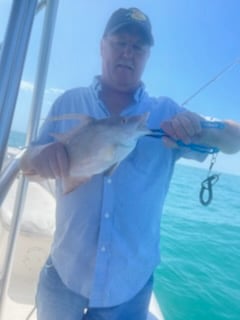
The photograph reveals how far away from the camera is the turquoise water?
5.32 m

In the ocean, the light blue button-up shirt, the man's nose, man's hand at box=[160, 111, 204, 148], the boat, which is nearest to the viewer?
the boat

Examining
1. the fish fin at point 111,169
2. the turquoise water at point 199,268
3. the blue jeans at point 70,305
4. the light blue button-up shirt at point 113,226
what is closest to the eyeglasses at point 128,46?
the light blue button-up shirt at point 113,226

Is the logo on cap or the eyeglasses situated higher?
the logo on cap

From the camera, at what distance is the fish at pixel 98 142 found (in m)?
0.96

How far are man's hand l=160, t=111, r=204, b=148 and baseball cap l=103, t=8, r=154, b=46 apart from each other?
588 mm

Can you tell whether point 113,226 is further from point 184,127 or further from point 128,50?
point 128,50

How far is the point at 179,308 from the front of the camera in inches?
205

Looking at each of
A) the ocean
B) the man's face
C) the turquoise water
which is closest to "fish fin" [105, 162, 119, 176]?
the man's face

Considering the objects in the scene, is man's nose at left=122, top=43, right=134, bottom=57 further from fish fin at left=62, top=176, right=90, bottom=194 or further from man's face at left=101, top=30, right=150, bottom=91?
fish fin at left=62, top=176, right=90, bottom=194

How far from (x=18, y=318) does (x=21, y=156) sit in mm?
1770

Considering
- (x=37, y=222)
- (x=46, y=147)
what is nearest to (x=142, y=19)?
(x=46, y=147)

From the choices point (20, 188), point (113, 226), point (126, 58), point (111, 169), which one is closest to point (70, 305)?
point (113, 226)

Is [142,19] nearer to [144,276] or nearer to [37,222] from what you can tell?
[144,276]

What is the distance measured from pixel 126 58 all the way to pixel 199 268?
22.8 feet
